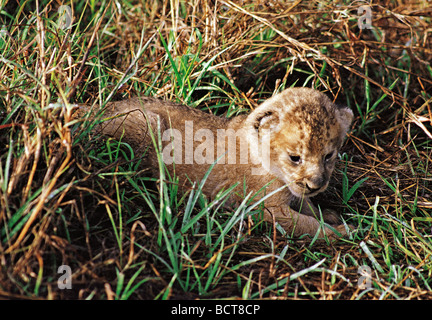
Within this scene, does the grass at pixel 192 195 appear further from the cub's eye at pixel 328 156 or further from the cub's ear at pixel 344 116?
the cub's ear at pixel 344 116

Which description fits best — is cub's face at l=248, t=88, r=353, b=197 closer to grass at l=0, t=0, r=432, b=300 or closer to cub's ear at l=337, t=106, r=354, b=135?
cub's ear at l=337, t=106, r=354, b=135

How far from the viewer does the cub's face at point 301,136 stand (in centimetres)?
396

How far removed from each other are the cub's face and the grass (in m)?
0.43

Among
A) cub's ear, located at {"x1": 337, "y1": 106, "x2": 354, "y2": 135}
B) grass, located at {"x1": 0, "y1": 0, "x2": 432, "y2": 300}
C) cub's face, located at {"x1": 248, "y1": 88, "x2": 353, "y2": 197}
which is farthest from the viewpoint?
cub's ear, located at {"x1": 337, "y1": 106, "x2": 354, "y2": 135}

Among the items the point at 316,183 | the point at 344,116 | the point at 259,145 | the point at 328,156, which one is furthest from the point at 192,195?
the point at 344,116

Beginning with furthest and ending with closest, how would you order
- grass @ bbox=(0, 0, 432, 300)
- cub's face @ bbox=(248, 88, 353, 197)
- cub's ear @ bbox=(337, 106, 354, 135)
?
cub's ear @ bbox=(337, 106, 354, 135), cub's face @ bbox=(248, 88, 353, 197), grass @ bbox=(0, 0, 432, 300)

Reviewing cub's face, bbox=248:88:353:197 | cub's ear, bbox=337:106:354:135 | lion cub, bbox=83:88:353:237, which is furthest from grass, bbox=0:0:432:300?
cub's ear, bbox=337:106:354:135

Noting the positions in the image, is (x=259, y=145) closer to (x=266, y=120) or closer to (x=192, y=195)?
(x=266, y=120)

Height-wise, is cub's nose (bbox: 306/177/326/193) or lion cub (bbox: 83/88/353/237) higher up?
lion cub (bbox: 83/88/353/237)

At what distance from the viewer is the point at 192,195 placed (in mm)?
3559

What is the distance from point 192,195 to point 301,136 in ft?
3.44

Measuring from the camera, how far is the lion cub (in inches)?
159
